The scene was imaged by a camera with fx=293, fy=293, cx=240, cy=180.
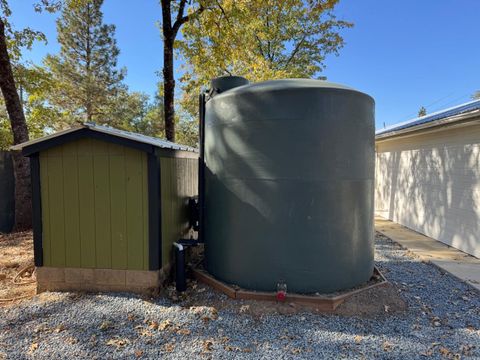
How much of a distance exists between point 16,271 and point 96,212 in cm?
224

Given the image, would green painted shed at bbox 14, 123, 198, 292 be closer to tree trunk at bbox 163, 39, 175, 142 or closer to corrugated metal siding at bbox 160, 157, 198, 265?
corrugated metal siding at bbox 160, 157, 198, 265

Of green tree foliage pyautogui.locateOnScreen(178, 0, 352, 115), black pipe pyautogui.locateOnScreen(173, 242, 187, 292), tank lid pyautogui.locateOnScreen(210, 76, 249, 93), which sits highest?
green tree foliage pyautogui.locateOnScreen(178, 0, 352, 115)

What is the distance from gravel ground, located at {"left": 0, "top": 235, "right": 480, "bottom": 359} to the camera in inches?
107

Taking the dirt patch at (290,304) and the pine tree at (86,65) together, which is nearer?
the dirt patch at (290,304)

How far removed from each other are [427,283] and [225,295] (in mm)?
3015

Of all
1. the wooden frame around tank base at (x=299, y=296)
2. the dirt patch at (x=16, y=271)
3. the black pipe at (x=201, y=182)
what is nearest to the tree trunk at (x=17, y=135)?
the dirt patch at (x=16, y=271)

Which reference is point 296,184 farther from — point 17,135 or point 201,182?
point 17,135

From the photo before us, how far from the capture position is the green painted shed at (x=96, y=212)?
3.79 meters

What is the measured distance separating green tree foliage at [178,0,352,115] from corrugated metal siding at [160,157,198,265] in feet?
17.8

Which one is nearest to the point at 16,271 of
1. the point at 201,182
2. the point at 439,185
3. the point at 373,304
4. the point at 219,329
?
the point at 201,182

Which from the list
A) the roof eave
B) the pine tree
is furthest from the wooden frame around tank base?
the pine tree

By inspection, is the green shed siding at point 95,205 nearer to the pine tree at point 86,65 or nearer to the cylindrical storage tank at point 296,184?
the cylindrical storage tank at point 296,184

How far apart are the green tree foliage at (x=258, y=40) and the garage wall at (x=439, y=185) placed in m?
4.29

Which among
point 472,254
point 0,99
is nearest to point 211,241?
point 472,254
